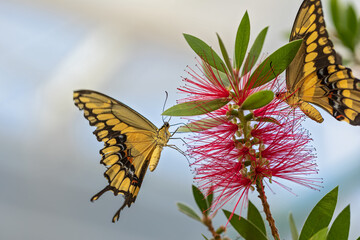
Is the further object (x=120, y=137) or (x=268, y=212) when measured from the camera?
(x=120, y=137)

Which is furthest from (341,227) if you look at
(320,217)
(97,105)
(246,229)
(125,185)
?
(97,105)

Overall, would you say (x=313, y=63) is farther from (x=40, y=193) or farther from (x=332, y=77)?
(x=40, y=193)

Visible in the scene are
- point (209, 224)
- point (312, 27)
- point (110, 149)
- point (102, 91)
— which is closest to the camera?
point (209, 224)

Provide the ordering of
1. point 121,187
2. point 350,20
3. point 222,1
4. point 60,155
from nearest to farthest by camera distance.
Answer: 1. point 121,187
2. point 350,20
3. point 222,1
4. point 60,155

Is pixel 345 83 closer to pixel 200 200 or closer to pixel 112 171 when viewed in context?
pixel 200 200

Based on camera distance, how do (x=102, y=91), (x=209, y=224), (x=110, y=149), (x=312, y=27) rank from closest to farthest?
(x=209, y=224), (x=312, y=27), (x=110, y=149), (x=102, y=91)

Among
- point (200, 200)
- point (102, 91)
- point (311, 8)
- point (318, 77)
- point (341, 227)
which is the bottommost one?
point (341, 227)

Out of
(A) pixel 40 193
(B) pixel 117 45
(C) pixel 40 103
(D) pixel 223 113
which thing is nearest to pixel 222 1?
(B) pixel 117 45
